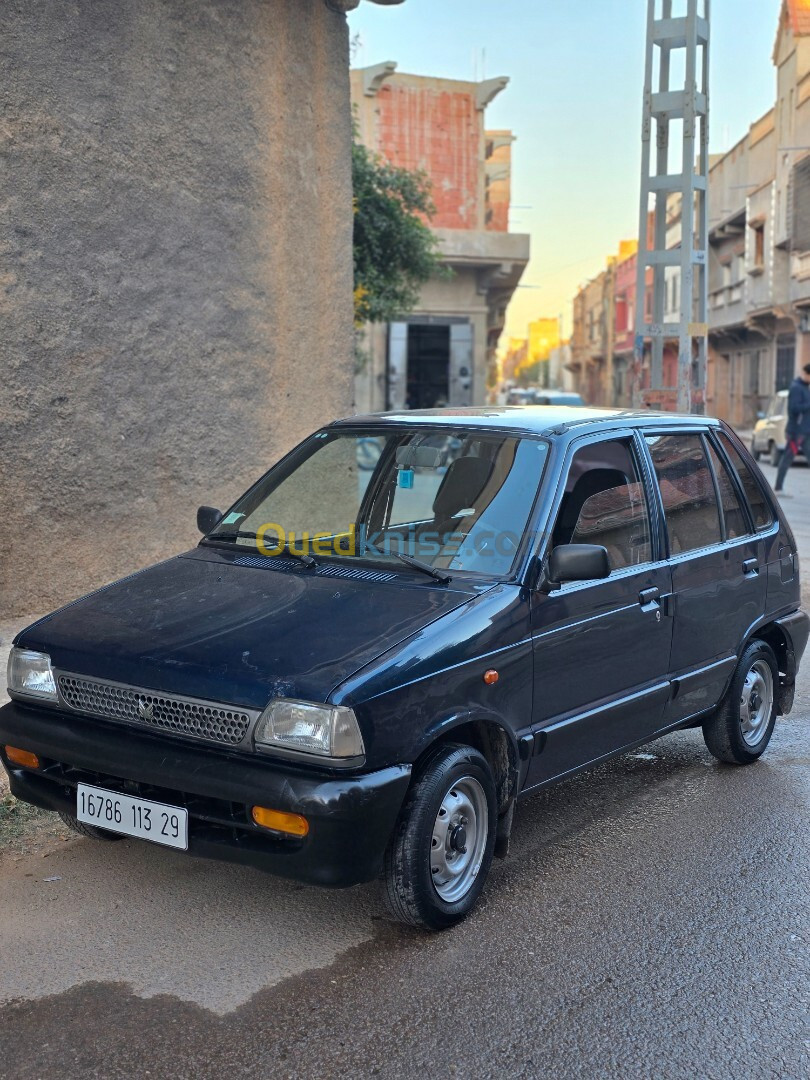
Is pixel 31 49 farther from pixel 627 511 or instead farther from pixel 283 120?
pixel 627 511

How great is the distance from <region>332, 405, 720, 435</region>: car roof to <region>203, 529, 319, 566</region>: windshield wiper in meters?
0.65

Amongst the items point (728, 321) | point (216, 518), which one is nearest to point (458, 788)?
point (216, 518)

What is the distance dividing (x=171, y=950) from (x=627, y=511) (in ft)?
7.70

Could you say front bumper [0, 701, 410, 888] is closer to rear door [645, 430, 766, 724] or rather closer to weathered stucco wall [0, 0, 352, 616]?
rear door [645, 430, 766, 724]

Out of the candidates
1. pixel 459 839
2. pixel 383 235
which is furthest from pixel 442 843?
pixel 383 235

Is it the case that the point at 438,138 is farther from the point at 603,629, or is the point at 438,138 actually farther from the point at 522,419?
the point at 603,629

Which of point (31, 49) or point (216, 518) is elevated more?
point (31, 49)

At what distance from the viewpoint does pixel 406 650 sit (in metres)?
3.47

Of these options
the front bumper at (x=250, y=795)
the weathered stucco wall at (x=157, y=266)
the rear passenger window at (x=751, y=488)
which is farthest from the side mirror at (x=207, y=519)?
the weathered stucco wall at (x=157, y=266)

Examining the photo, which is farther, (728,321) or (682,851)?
(728,321)

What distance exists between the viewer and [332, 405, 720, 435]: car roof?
14.6ft

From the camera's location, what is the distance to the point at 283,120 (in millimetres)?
8719

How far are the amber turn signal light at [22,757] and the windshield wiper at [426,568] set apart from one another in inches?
55.1

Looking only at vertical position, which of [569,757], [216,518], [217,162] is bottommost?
[569,757]
